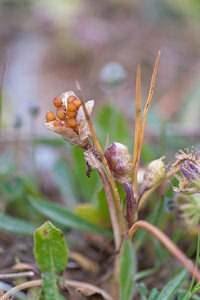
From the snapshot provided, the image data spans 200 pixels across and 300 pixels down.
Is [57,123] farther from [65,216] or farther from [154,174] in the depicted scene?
[65,216]

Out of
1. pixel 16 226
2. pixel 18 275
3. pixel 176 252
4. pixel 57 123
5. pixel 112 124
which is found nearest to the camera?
pixel 176 252

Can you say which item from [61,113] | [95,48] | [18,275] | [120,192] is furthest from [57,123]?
[95,48]

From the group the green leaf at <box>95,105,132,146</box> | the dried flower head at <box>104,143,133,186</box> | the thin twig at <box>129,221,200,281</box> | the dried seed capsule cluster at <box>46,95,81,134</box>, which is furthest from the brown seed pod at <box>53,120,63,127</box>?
the green leaf at <box>95,105,132,146</box>

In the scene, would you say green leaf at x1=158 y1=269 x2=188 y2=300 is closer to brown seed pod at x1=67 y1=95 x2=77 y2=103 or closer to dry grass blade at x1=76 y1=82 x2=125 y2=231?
dry grass blade at x1=76 y1=82 x2=125 y2=231

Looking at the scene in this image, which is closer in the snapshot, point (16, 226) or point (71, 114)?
point (71, 114)

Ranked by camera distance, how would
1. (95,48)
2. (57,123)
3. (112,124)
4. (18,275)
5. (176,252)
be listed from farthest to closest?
(95,48) → (112,124) → (18,275) → (57,123) → (176,252)

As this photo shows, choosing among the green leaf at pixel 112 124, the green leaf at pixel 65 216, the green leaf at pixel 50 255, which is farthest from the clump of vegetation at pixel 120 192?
the green leaf at pixel 112 124

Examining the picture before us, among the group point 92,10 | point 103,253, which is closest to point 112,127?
point 103,253
